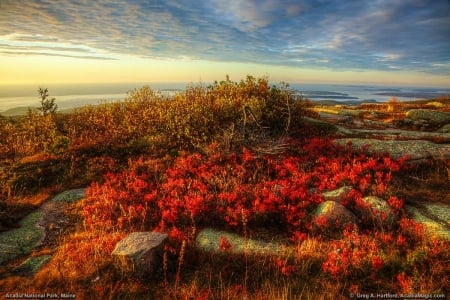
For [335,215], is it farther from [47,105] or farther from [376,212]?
[47,105]

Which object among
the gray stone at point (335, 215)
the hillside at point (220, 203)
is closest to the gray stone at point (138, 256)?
the hillside at point (220, 203)

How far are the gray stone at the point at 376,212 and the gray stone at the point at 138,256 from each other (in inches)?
264

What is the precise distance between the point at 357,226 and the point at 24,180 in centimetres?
1461

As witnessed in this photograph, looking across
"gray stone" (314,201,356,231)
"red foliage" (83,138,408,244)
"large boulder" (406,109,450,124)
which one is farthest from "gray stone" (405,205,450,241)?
"large boulder" (406,109,450,124)

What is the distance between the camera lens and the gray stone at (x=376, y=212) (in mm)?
10336

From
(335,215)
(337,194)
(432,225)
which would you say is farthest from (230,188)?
(432,225)

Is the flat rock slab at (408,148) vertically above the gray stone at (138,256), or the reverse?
the flat rock slab at (408,148)

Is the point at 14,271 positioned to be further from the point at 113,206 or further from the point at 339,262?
the point at 339,262

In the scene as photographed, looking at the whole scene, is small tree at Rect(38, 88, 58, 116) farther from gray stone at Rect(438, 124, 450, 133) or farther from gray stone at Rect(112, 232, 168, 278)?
gray stone at Rect(438, 124, 450, 133)

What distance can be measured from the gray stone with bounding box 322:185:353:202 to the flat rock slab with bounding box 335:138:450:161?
481cm

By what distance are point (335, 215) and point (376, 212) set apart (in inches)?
54.1

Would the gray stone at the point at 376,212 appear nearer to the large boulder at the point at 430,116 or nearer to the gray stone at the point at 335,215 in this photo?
the gray stone at the point at 335,215

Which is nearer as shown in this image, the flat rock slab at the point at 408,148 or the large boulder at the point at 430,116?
the flat rock slab at the point at 408,148

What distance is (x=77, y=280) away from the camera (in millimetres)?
7859
